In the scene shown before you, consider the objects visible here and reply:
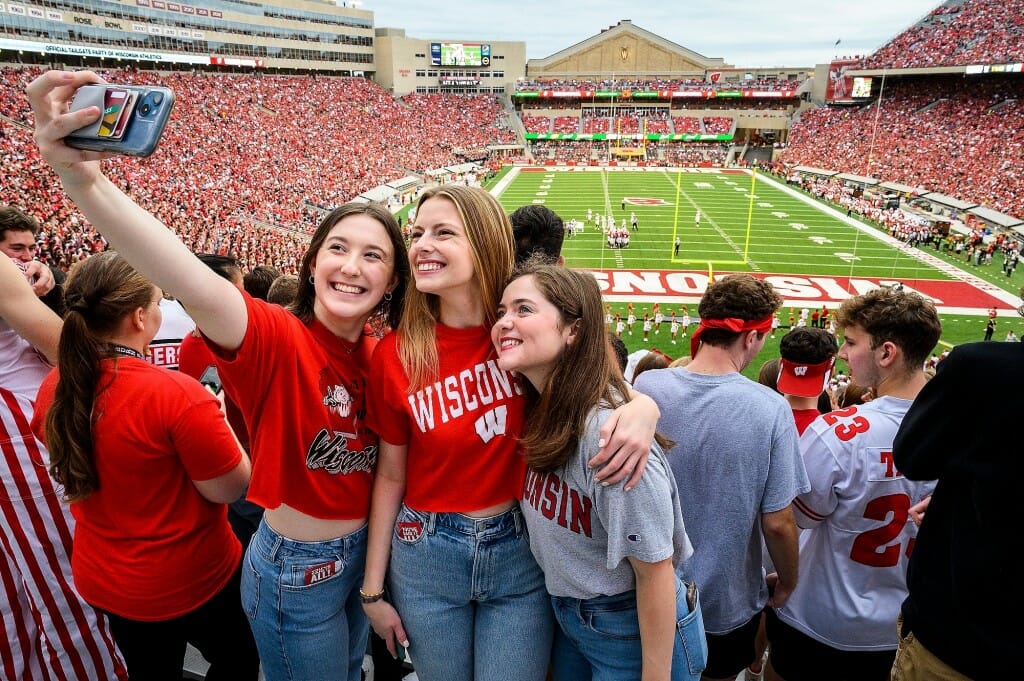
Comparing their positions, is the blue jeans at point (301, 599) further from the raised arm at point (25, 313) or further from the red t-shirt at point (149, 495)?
the raised arm at point (25, 313)

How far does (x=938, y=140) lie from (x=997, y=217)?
14.8m

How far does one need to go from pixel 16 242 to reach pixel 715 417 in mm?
3256

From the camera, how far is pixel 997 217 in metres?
26.7

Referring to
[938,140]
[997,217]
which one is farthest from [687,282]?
[938,140]

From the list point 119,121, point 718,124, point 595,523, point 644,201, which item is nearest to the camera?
point 119,121

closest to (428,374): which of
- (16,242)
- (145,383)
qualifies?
(145,383)

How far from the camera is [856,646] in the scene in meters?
2.35

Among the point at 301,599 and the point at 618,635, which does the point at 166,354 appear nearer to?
the point at 301,599

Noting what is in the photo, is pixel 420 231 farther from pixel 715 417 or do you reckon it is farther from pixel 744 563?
pixel 744 563

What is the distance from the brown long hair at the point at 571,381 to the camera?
1.70 metres

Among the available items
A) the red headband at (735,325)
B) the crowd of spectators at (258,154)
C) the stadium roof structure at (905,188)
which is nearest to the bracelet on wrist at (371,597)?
the red headband at (735,325)

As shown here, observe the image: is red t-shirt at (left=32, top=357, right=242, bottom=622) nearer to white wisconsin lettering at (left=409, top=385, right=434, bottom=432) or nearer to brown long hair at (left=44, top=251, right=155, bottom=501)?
brown long hair at (left=44, top=251, right=155, bottom=501)

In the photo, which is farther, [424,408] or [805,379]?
[805,379]

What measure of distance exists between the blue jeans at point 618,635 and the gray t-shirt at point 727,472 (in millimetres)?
379
